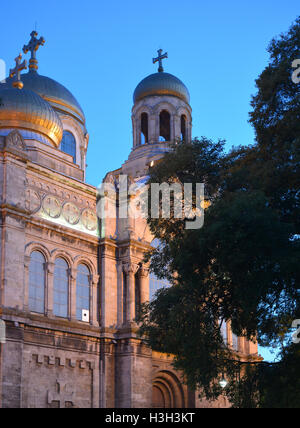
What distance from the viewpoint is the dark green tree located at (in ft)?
55.7

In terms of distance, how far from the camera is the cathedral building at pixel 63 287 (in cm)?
2505

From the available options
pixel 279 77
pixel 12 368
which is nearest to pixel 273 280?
pixel 279 77

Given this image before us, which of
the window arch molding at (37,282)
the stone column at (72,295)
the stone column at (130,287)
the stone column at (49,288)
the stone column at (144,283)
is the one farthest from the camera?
the stone column at (144,283)

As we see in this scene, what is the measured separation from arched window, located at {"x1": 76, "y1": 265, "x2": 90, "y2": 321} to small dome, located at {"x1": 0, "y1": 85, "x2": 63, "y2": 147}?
299 inches

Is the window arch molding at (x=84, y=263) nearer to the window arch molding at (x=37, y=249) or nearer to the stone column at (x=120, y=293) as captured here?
the stone column at (x=120, y=293)

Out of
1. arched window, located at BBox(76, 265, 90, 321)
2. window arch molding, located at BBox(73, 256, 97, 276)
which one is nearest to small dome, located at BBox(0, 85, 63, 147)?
window arch molding, located at BBox(73, 256, 97, 276)

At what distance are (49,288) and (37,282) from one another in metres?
0.58

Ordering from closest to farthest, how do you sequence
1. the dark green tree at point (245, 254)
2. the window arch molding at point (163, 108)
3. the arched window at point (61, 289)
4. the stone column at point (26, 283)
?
the dark green tree at point (245, 254), the stone column at point (26, 283), the arched window at point (61, 289), the window arch molding at point (163, 108)

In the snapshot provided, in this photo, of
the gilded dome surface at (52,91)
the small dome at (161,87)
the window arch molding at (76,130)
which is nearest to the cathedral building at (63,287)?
the gilded dome surface at (52,91)

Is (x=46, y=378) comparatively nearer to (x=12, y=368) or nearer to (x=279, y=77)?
(x=12, y=368)

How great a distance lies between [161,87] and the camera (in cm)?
4112

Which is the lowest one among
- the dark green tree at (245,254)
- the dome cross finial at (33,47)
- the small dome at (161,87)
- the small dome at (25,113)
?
the dark green tree at (245,254)

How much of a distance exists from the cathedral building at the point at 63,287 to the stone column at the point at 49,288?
0.13 ft

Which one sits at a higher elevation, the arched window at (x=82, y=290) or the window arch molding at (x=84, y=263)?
the window arch molding at (x=84, y=263)
